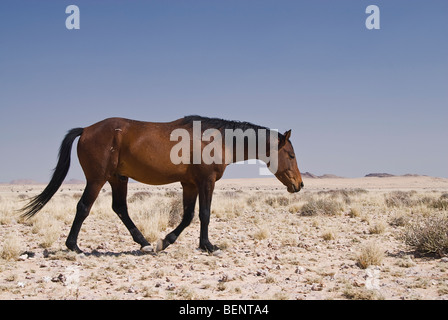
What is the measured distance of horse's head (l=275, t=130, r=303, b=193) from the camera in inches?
351

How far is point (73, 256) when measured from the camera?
7.53 m

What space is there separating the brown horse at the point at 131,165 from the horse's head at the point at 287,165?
50.3 inches

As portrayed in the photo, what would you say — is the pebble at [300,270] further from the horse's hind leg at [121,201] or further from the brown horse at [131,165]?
the horse's hind leg at [121,201]

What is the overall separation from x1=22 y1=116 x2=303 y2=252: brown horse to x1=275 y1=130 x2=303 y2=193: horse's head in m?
1.28

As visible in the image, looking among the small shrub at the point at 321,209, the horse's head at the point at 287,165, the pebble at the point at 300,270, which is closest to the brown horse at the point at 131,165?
the horse's head at the point at 287,165

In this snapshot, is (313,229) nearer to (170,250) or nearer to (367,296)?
(170,250)

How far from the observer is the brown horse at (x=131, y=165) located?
7.75 meters

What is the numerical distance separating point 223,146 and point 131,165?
1.94 meters

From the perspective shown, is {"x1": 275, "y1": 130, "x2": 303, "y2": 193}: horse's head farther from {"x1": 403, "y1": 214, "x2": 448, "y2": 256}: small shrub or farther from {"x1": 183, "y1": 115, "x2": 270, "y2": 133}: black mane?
{"x1": 403, "y1": 214, "x2": 448, "y2": 256}: small shrub

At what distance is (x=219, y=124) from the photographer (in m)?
8.55

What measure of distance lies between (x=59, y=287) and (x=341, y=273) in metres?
4.38

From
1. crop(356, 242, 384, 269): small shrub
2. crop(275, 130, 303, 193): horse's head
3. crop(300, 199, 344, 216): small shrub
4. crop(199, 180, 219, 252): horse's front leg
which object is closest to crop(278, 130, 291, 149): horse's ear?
crop(275, 130, 303, 193): horse's head

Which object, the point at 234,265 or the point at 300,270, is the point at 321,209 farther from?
the point at 300,270

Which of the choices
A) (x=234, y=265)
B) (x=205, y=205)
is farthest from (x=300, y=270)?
(x=205, y=205)
